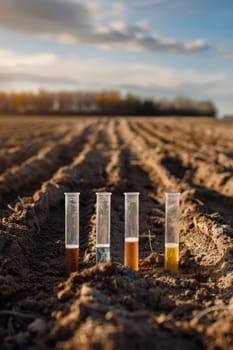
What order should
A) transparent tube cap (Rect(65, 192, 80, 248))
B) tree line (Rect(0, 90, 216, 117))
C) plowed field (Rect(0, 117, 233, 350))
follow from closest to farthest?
plowed field (Rect(0, 117, 233, 350)) < transparent tube cap (Rect(65, 192, 80, 248)) < tree line (Rect(0, 90, 216, 117))

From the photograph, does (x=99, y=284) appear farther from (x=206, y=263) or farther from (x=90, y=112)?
(x=90, y=112)

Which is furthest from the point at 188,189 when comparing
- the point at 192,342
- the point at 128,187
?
the point at 192,342

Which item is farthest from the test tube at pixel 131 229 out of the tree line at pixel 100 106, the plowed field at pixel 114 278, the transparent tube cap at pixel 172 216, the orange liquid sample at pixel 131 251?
the tree line at pixel 100 106

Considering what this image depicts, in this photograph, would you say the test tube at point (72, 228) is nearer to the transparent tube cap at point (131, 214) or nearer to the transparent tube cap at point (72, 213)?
the transparent tube cap at point (72, 213)

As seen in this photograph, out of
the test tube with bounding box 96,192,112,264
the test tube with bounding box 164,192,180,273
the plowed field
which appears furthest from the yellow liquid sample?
the test tube with bounding box 96,192,112,264

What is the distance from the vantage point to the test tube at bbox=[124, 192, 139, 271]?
21.2 feet

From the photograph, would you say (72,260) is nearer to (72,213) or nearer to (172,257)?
(72,213)

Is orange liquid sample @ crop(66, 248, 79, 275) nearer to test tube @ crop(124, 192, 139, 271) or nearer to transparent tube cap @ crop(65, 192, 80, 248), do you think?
transparent tube cap @ crop(65, 192, 80, 248)

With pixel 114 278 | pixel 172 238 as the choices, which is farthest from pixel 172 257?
pixel 114 278

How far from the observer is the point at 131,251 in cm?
647

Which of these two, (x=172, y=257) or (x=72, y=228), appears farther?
(x=172, y=257)

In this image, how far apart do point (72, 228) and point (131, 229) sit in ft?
2.16

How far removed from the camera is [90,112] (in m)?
109

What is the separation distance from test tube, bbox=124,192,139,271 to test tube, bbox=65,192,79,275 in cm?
Result: 56
